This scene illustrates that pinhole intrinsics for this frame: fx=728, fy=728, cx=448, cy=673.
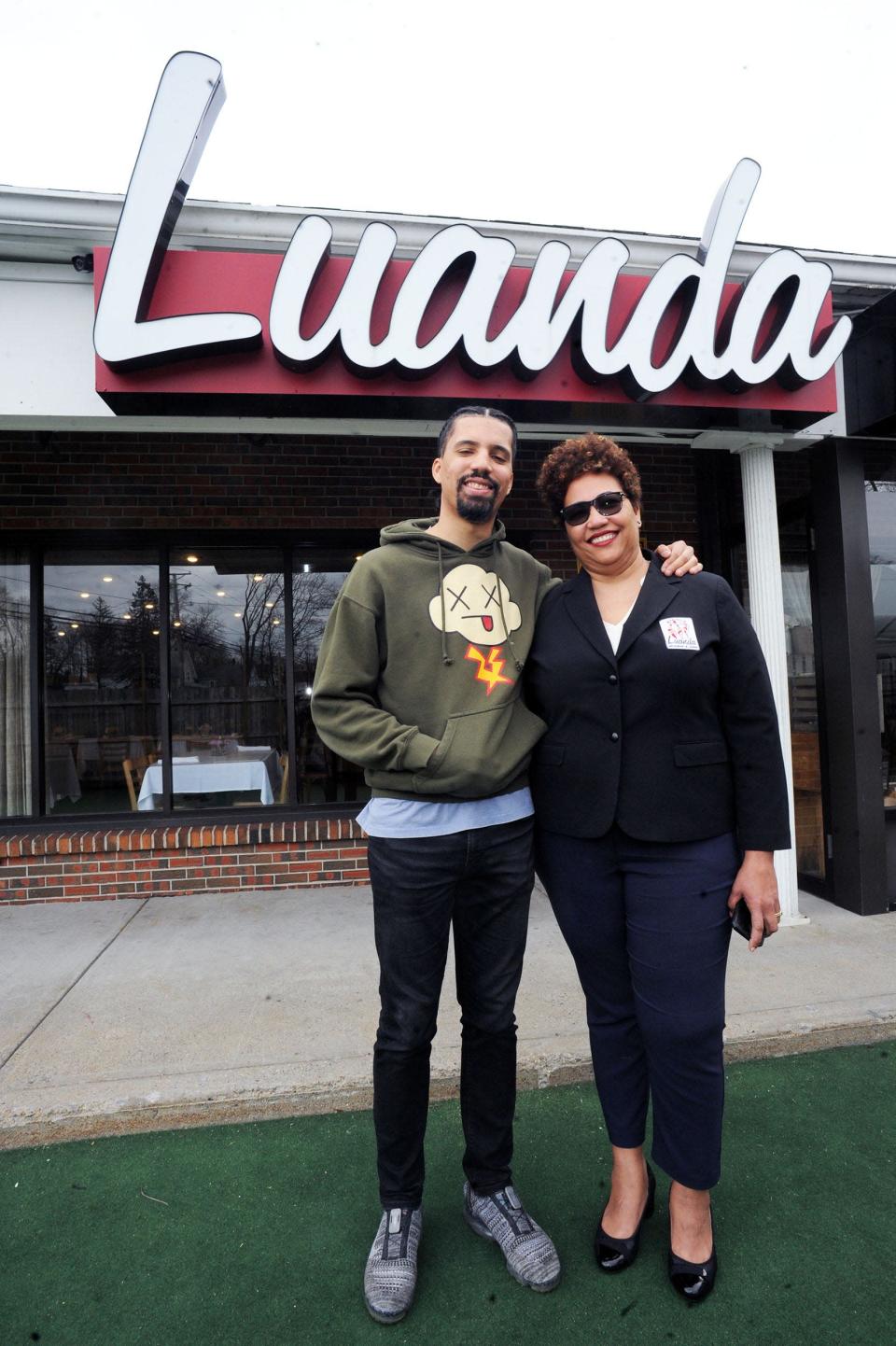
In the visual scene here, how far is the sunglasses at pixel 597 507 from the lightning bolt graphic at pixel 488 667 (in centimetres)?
41

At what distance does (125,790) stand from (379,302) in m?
3.95

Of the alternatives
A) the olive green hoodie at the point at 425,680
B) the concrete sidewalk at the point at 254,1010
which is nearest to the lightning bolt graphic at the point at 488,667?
the olive green hoodie at the point at 425,680

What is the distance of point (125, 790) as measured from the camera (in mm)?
5555

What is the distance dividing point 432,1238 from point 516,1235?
258 mm

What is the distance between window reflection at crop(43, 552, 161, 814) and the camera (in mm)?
5441

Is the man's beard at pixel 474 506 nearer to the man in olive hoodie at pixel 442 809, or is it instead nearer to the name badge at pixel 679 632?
the man in olive hoodie at pixel 442 809

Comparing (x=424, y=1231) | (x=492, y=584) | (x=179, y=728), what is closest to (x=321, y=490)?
(x=179, y=728)

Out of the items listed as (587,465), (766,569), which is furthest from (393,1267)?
(766,569)

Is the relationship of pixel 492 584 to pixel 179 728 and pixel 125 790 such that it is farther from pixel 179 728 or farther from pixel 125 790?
pixel 125 790

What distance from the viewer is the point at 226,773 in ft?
18.2

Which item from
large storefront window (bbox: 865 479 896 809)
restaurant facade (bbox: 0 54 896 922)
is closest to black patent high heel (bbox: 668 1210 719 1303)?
restaurant facade (bbox: 0 54 896 922)

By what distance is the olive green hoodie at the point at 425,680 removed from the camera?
1.74m

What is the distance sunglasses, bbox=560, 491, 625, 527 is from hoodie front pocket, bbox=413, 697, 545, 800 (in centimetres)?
51

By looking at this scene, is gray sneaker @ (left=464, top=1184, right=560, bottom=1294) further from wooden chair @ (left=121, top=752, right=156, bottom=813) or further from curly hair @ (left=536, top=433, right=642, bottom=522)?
wooden chair @ (left=121, top=752, right=156, bottom=813)
